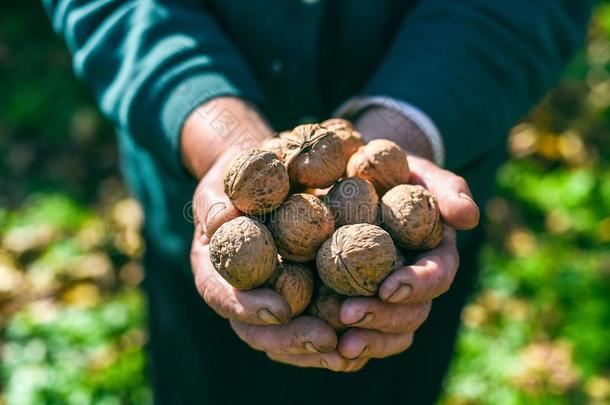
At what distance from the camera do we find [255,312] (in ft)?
5.02

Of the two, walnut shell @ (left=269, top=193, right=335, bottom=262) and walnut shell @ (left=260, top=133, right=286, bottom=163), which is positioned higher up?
walnut shell @ (left=260, top=133, right=286, bottom=163)

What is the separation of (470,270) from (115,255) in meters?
1.96

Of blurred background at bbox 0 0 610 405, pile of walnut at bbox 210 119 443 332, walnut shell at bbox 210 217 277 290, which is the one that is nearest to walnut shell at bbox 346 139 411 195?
pile of walnut at bbox 210 119 443 332

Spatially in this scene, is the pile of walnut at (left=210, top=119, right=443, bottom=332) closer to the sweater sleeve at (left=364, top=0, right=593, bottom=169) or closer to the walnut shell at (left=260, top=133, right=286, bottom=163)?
the walnut shell at (left=260, top=133, right=286, bottom=163)

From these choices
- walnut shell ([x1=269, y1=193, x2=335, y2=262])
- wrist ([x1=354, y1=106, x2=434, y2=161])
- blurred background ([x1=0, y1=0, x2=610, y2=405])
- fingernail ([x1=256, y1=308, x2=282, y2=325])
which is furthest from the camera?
blurred background ([x1=0, y1=0, x2=610, y2=405])

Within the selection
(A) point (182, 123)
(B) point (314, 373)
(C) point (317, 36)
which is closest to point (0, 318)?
(B) point (314, 373)

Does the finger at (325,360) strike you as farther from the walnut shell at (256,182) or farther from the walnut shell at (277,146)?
the walnut shell at (277,146)

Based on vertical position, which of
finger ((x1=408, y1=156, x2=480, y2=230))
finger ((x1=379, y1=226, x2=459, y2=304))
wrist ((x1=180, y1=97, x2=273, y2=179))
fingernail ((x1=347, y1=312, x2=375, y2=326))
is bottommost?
fingernail ((x1=347, y1=312, x2=375, y2=326))

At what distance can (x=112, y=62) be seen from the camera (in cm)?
204

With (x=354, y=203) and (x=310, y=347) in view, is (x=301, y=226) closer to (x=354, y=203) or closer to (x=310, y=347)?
(x=354, y=203)

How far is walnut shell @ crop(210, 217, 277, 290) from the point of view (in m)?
1.55

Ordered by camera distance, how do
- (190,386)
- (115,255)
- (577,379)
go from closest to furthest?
(190,386) < (577,379) < (115,255)

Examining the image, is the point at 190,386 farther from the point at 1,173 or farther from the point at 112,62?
the point at 1,173

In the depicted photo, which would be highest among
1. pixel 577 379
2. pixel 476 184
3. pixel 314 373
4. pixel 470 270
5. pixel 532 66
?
pixel 532 66
